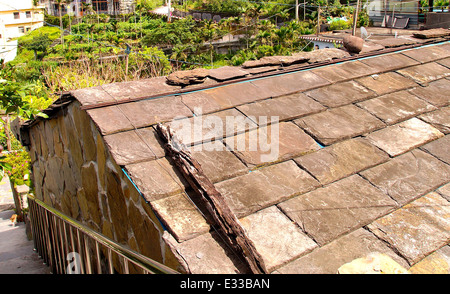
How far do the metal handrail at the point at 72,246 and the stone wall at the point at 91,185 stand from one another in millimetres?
197

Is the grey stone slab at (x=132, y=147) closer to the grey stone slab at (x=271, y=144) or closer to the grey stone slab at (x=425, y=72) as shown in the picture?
the grey stone slab at (x=271, y=144)

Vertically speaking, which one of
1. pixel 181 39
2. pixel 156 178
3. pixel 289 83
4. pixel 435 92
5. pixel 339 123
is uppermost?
pixel 289 83

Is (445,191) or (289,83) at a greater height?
(289,83)

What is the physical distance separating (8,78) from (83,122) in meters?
1.47

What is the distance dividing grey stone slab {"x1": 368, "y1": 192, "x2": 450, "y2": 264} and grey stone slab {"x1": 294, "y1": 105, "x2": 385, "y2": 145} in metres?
0.79

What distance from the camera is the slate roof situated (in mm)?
2307

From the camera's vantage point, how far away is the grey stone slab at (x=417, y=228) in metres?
2.35

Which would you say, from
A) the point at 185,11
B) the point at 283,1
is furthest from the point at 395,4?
the point at 185,11

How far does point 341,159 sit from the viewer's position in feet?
10.0

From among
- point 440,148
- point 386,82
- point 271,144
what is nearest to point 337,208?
point 271,144

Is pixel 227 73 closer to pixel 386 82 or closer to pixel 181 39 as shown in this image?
pixel 386 82

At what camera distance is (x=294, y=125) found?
132 inches

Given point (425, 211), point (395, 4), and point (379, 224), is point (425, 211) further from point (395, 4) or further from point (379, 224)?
point (395, 4)

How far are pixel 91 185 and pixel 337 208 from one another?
86.7 inches
